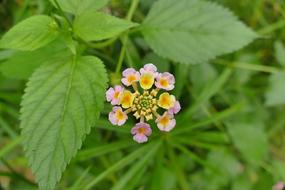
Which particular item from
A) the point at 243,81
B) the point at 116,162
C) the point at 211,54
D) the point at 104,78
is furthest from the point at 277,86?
the point at 104,78

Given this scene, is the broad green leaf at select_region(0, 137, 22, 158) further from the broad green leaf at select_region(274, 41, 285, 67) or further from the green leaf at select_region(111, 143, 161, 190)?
the broad green leaf at select_region(274, 41, 285, 67)

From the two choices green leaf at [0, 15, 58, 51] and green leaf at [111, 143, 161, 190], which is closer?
green leaf at [0, 15, 58, 51]

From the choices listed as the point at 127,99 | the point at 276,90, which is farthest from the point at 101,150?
the point at 276,90

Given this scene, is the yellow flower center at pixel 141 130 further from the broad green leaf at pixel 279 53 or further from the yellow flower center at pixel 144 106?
the broad green leaf at pixel 279 53

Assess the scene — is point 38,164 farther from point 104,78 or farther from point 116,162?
point 116,162

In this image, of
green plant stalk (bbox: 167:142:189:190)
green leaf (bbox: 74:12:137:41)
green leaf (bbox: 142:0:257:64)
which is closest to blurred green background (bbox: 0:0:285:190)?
green plant stalk (bbox: 167:142:189:190)

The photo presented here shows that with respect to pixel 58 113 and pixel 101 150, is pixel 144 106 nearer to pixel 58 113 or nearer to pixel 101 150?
pixel 58 113
